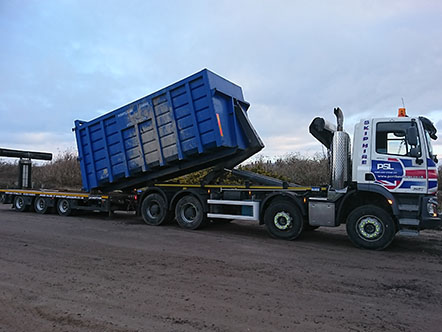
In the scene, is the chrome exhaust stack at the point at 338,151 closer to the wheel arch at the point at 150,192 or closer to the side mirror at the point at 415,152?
the side mirror at the point at 415,152

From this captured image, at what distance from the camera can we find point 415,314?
390 cm

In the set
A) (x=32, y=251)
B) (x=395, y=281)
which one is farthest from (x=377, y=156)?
(x=32, y=251)

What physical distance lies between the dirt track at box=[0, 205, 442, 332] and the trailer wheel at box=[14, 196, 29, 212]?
5.75m

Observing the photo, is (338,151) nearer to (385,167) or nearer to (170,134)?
(385,167)

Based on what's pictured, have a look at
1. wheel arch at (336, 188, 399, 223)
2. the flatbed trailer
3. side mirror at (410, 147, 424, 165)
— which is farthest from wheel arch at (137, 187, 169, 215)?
side mirror at (410, 147, 424, 165)

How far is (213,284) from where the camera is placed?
4812mm

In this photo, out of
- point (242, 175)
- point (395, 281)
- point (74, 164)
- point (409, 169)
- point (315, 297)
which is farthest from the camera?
point (74, 164)

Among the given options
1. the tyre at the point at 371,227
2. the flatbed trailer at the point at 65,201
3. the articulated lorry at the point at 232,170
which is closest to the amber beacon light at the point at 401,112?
the articulated lorry at the point at 232,170

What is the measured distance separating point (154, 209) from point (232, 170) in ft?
8.44

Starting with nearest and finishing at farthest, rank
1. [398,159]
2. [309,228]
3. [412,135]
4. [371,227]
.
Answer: [412,135] → [398,159] → [371,227] → [309,228]

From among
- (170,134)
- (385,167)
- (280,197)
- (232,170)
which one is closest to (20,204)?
(170,134)

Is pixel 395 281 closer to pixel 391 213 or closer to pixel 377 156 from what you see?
pixel 391 213

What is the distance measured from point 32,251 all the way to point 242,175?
5.31m

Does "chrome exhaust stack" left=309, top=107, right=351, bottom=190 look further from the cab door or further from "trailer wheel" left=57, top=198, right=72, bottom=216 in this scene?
"trailer wheel" left=57, top=198, right=72, bottom=216
